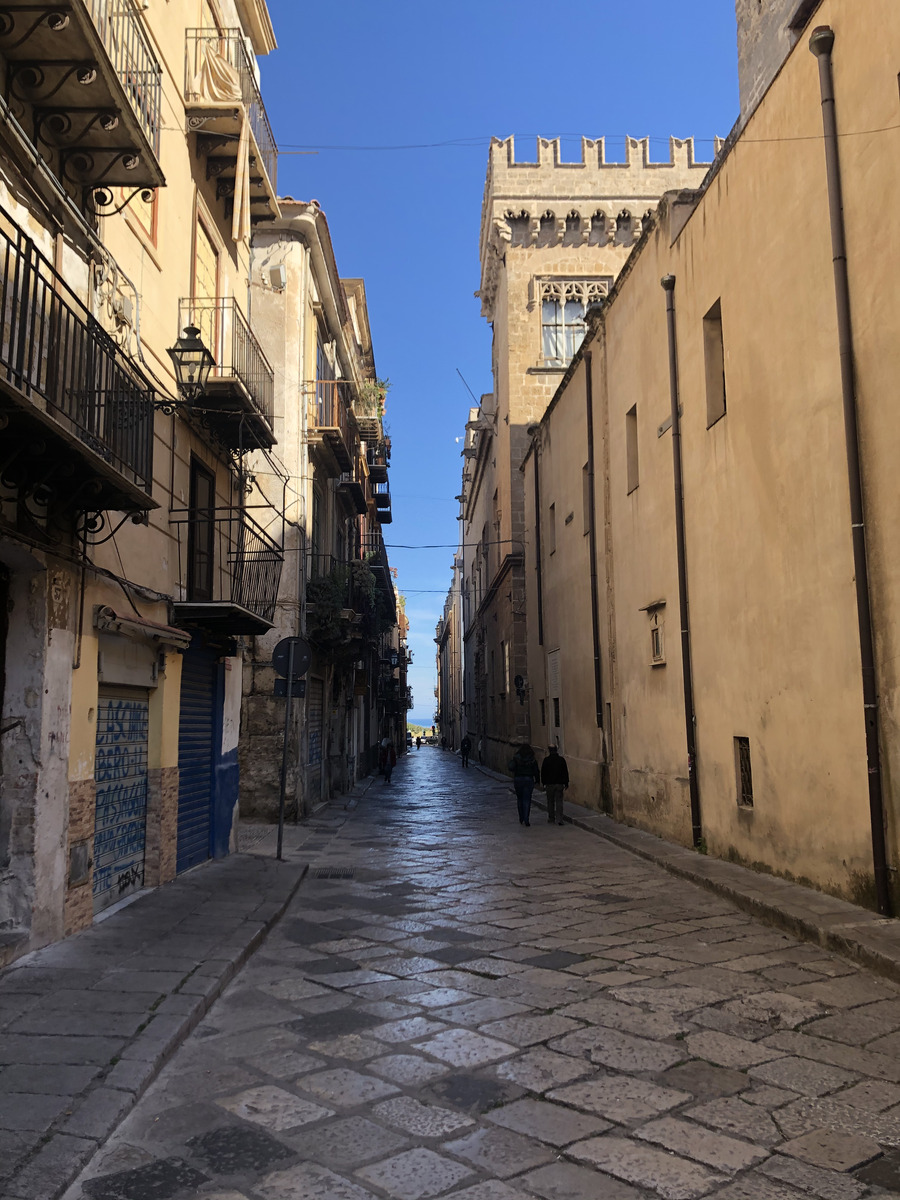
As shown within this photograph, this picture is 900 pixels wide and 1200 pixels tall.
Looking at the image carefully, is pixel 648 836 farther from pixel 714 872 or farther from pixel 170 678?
pixel 170 678

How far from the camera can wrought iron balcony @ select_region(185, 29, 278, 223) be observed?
10266 millimetres

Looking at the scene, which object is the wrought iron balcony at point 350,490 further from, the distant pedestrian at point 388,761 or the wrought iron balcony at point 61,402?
the wrought iron balcony at point 61,402

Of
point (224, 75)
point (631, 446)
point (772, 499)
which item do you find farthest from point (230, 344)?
point (631, 446)

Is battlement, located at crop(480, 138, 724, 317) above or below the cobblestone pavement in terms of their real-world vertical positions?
above

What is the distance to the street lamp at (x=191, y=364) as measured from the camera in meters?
9.73

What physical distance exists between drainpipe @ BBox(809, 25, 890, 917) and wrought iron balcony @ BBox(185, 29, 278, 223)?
5.67 metres

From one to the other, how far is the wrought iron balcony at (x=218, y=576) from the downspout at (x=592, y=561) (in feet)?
22.0

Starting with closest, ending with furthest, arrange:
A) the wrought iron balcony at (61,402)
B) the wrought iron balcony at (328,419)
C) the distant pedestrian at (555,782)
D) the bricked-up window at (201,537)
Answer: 1. the wrought iron balcony at (61,402)
2. the bricked-up window at (201,537)
3. the distant pedestrian at (555,782)
4. the wrought iron balcony at (328,419)

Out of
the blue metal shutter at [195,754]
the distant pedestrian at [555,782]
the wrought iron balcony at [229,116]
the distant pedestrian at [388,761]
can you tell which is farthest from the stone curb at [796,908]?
the distant pedestrian at [388,761]

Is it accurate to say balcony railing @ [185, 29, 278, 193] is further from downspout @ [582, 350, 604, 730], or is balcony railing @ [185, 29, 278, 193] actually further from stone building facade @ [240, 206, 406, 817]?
downspout @ [582, 350, 604, 730]

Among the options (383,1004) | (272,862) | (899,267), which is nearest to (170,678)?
(272,862)

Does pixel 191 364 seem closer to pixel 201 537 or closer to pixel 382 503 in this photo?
pixel 201 537

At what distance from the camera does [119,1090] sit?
394 centimetres

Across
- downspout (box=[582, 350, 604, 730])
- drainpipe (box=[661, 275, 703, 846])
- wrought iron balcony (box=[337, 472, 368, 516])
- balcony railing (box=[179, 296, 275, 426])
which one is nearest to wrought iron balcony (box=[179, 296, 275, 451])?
balcony railing (box=[179, 296, 275, 426])
